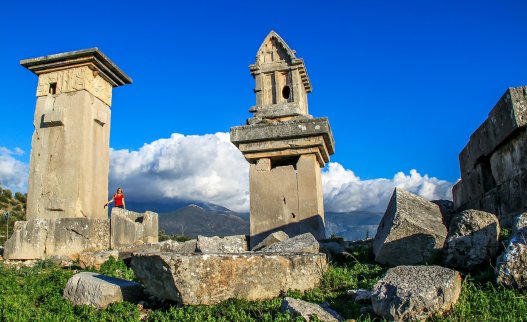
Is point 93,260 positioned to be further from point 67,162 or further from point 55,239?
point 67,162

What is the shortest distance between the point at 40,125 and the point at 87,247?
2873mm

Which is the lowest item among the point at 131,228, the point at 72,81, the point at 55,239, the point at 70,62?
the point at 55,239

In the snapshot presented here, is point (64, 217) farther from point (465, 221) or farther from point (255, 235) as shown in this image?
point (465, 221)

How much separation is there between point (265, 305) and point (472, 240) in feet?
7.34

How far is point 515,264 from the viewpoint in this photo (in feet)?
13.5

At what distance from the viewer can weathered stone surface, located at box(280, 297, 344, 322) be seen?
3.83 metres

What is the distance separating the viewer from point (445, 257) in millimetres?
5004

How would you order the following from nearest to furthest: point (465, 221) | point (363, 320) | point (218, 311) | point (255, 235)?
point (363, 320), point (218, 311), point (465, 221), point (255, 235)

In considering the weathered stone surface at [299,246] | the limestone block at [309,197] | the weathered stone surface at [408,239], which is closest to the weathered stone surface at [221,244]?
the weathered stone surface at [299,246]

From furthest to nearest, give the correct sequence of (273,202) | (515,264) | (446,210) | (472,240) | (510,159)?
1. (273,202)
2. (446,210)
3. (510,159)
4. (472,240)
5. (515,264)

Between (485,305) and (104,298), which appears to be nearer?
(485,305)

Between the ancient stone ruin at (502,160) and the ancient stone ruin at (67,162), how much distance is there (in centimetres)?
684

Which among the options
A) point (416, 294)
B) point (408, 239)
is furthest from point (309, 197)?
point (416, 294)

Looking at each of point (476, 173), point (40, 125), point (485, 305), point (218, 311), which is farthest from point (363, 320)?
point (40, 125)
